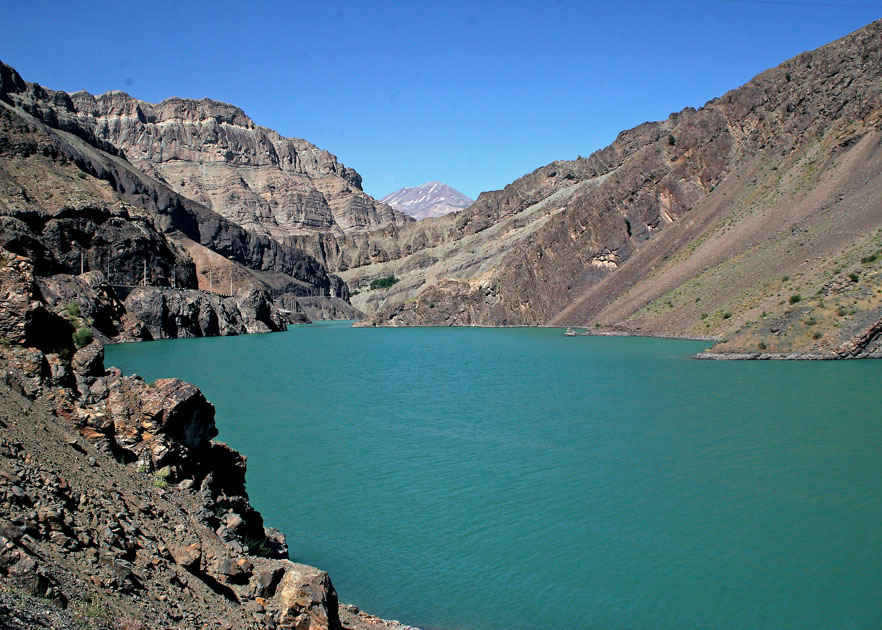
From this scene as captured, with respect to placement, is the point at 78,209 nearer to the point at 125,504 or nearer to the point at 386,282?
the point at 125,504

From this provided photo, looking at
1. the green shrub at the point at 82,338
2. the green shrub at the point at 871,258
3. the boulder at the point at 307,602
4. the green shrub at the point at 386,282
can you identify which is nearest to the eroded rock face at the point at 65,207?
the green shrub at the point at 82,338

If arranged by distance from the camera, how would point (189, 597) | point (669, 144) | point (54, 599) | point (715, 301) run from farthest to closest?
1. point (669, 144)
2. point (715, 301)
3. point (189, 597)
4. point (54, 599)

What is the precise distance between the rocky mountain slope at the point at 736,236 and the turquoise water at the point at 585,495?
8818mm

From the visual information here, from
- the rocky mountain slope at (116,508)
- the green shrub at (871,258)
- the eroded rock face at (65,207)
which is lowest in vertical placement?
the rocky mountain slope at (116,508)

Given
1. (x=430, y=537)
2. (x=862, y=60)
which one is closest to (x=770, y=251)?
(x=862, y=60)

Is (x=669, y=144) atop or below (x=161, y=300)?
atop

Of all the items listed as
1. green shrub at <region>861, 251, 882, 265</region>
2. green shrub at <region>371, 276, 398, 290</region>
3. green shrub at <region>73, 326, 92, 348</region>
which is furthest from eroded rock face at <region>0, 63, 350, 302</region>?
green shrub at <region>861, 251, 882, 265</region>

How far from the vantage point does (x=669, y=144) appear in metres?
106

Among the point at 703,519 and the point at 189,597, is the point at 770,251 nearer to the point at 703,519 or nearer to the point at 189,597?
the point at 703,519

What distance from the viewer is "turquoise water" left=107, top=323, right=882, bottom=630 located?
47.8 ft

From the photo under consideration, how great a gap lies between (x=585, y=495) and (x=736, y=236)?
223ft

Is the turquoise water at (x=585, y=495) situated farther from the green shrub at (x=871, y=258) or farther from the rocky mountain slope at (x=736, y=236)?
the green shrub at (x=871, y=258)

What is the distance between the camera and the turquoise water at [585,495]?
14562 mm

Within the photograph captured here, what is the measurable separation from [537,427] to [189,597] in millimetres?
22850
